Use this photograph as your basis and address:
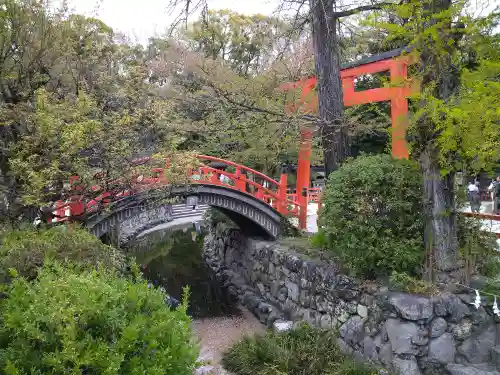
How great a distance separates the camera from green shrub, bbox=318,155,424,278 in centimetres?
675

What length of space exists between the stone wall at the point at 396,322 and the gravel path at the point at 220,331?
2.64ft

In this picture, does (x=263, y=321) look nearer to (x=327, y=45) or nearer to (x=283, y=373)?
(x=283, y=373)

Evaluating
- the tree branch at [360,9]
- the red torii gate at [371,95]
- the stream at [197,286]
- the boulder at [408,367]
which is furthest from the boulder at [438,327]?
the tree branch at [360,9]

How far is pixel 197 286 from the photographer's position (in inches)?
489

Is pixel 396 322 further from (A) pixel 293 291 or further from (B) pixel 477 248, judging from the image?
(A) pixel 293 291

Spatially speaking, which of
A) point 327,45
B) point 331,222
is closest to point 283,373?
point 331,222

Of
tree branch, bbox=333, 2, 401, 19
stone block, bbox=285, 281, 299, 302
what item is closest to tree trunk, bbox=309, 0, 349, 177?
tree branch, bbox=333, 2, 401, 19

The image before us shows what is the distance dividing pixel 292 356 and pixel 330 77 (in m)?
5.62

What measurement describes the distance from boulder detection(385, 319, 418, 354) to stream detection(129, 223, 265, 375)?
270 cm

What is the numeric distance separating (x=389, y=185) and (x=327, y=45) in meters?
3.75

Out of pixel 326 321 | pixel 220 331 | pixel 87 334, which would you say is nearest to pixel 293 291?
pixel 326 321

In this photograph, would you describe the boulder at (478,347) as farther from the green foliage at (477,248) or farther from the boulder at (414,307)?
the green foliage at (477,248)

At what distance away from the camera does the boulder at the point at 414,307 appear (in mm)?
6117

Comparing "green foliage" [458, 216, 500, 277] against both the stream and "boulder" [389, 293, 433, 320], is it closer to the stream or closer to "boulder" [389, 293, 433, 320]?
"boulder" [389, 293, 433, 320]
